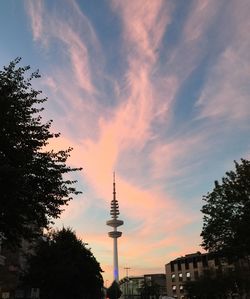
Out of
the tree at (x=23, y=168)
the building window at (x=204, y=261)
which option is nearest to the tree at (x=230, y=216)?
the tree at (x=23, y=168)

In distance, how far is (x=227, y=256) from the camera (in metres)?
38.8

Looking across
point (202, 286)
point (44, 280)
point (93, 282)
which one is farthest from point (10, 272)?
point (202, 286)

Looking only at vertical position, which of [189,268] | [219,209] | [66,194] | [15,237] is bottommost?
[15,237]

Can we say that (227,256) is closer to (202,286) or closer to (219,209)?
(219,209)

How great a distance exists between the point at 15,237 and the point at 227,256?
22.6m

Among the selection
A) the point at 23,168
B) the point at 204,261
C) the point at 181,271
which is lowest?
the point at 23,168

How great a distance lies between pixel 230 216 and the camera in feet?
126

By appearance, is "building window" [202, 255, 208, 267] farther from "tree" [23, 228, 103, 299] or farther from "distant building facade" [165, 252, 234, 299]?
"tree" [23, 228, 103, 299]

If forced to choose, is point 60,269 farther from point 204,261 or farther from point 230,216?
point 204,261

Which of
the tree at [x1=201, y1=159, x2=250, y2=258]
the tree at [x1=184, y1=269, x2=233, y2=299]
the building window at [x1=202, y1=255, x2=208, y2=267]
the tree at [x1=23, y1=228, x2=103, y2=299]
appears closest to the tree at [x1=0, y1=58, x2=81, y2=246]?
the tree at [x1=201, y1=159, x2=250, y2=258]

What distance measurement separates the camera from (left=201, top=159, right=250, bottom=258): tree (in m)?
36.6

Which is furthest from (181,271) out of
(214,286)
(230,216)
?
(230,216)

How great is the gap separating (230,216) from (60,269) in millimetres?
23908

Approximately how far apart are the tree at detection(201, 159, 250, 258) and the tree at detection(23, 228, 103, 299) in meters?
20.9
